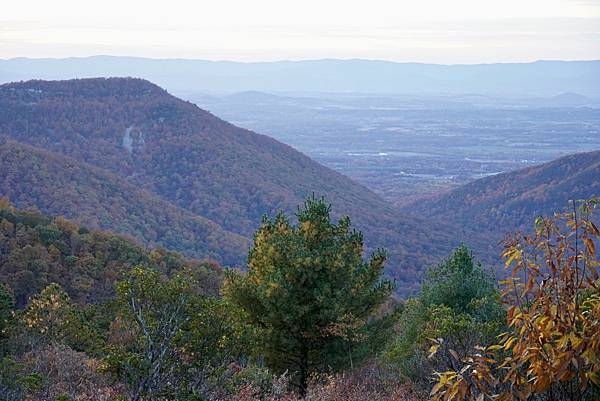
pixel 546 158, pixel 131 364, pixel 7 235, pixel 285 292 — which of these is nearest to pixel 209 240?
pixel 7 235

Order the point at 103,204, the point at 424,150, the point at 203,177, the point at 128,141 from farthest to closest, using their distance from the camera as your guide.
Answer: the point at 424,150
the point at 128,141
the point at 203,177
the point at 103,204

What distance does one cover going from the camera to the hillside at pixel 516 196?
70.4 meters

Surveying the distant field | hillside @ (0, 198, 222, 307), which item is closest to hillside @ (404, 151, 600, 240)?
the distant field

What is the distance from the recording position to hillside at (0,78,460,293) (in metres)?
63.0

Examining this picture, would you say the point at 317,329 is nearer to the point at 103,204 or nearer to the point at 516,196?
the point at 103,204

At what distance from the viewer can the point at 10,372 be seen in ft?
27.4

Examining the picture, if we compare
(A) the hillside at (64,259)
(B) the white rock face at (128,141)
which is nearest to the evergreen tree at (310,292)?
(A) the hillside at (64,259)

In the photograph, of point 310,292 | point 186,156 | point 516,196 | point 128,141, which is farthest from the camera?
point 516,196

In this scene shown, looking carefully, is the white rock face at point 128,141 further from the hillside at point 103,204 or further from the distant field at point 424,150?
the distant field at point 424,150

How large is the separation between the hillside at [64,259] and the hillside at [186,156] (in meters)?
29.9

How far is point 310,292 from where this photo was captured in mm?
11094

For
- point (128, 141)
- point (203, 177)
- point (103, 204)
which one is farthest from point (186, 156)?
point (103, 204)

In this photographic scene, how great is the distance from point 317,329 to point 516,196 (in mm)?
69072

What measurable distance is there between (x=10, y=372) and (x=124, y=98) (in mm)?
72766
